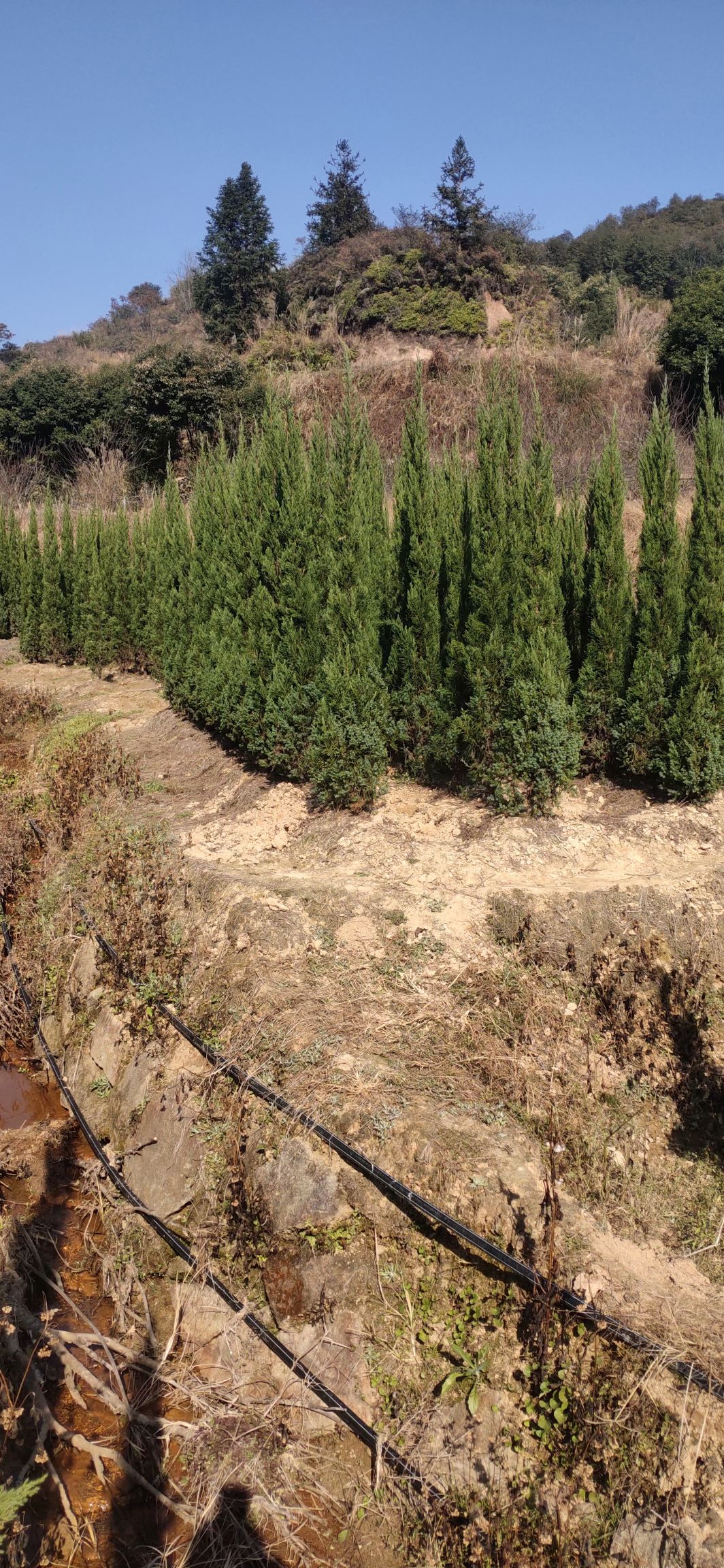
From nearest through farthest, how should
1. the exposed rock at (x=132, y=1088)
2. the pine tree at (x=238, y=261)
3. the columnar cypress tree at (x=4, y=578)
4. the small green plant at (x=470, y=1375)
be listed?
1. the small green plant at (x=470, y=1375)
2. the exposed rock at (x=132, y=1088)
3. the columnar cypress tree at (x=4, y=578)
4. the pine tree at (x=238, y=261)

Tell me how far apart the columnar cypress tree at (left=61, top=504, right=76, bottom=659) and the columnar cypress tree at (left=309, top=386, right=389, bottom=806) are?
30.1ft

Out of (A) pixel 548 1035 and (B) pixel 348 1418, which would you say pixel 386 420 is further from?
(B) pixel 348 1418

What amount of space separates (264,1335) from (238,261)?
31528mm

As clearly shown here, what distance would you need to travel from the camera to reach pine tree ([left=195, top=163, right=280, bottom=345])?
29.1 m

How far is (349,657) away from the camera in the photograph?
704 cm

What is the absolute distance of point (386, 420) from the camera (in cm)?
2262

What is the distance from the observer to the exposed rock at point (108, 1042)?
5.61 m

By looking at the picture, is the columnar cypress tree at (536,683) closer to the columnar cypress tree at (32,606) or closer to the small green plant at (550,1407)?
the small green plant at (550,1407)

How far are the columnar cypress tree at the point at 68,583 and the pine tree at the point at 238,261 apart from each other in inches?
644

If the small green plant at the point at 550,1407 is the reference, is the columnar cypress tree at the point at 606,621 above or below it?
above

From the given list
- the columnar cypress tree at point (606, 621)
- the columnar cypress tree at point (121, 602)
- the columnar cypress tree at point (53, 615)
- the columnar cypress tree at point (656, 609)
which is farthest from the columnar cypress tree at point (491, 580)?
the columnar cypress tree at point (53, 615)

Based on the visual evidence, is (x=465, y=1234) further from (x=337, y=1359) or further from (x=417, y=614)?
(x=417, y=614)

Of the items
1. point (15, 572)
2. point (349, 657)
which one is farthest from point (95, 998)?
point (15, 572)

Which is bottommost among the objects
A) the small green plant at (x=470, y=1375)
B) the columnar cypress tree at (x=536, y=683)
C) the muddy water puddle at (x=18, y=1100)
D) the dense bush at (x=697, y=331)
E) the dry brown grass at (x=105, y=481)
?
the muddy water puddle at (x=18, y=1100)
